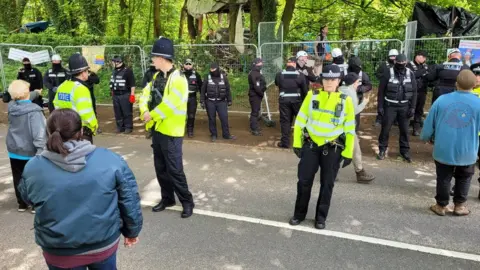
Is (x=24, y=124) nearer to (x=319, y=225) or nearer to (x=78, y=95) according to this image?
(x=78, y=95)

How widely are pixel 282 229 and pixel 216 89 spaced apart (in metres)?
4.93

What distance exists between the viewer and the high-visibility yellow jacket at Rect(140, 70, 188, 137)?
4.53m

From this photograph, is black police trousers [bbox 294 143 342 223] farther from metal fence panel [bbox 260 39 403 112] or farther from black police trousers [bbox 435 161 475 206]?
metal fence panel [bbox 260 39 403 112]

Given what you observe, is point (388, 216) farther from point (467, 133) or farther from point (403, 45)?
point (403, 45)

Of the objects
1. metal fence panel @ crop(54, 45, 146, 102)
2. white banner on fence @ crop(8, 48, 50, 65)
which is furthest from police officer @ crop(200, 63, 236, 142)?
white banner on fence @ crop(8, 48, 50, 65)

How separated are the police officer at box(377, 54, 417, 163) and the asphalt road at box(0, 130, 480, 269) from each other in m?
0.73

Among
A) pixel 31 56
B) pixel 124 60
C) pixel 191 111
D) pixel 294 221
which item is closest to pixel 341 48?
pixel 191 111

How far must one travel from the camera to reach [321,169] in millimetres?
4566

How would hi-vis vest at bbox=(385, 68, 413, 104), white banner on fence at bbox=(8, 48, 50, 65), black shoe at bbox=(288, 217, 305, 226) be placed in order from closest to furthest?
black shoe at bbox=(288, 217, 305, 226), hi-vis vest at bbox=(385, 68, 413, 104), white banner on fence at bbox=(8, 48, 50, 65)

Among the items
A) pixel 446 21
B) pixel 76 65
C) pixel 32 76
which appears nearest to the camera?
pixel 76 65

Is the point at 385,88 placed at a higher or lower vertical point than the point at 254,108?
higher

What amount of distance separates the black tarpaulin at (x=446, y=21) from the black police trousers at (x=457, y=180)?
28.4ft

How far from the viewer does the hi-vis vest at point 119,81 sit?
31.4ft

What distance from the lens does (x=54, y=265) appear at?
2426mm
